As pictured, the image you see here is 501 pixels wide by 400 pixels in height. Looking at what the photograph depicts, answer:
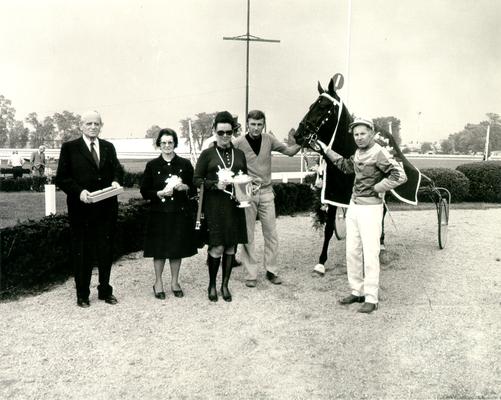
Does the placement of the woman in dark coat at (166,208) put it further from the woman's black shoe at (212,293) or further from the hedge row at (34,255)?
the hedge row at (34,255)

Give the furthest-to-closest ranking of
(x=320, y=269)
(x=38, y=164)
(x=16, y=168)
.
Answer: (x=38, y=164) < (x=16, y=168) < (x=320, y=269)

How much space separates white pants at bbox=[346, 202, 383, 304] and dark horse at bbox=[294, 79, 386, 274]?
41.6 inches

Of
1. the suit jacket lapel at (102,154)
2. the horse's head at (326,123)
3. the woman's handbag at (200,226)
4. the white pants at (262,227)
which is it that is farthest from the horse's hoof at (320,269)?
the suit jacket lapel at (102,154)

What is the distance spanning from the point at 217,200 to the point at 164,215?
21.8 inches

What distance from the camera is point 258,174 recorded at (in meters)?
5.81

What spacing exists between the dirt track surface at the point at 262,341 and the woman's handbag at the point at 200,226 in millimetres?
629

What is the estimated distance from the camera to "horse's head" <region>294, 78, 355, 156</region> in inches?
229

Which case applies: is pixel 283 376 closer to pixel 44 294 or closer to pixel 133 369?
pixel 133 369

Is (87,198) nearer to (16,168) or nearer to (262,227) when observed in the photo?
(262,227)

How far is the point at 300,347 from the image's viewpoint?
4.08m

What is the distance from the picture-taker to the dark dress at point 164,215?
17.0ft

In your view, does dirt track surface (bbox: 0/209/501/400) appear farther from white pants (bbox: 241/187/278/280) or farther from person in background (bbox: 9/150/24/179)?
person in background (bbox: 9/150/24/179)

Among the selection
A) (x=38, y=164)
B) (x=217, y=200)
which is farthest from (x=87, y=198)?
(x=38, y=164)

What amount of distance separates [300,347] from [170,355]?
1012mm
